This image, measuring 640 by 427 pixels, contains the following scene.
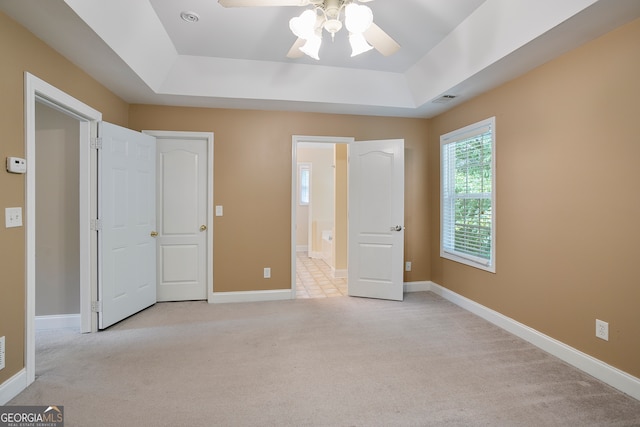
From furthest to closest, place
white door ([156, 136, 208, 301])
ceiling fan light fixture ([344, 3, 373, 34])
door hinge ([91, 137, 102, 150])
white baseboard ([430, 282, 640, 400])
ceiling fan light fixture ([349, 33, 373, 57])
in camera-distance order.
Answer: white door ([156, 136, 208, 301])
door hinge ([91, 137, 102, 150])
white baseboard ([430, 282, 640, 400])
ceiling fan light fixture ([349, 33, 373, 57])
ceiling fan light fixture ([344, 3, 373, 34])

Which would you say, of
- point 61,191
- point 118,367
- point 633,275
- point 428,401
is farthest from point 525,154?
point 61,191

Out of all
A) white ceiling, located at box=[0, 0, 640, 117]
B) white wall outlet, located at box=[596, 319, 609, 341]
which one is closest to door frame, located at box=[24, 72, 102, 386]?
white ceiling, located at box=[0, 0, 640, 117]

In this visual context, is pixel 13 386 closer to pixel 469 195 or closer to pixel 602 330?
pixel 602 330

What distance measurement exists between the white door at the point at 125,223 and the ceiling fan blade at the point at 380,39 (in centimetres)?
263

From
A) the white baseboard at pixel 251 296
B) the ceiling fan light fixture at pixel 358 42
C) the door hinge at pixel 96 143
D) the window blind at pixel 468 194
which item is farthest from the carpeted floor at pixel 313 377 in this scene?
the ceiling fan light fixture at pixel 358 42

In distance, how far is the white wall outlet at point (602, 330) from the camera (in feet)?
7.01

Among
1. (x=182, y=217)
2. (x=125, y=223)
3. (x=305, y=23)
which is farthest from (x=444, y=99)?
(x=125, y=223)

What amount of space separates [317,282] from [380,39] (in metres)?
3.61

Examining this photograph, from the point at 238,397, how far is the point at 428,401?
1.22 meters

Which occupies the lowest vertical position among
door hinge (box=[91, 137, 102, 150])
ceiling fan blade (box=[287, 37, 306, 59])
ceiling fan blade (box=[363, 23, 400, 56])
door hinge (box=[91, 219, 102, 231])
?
door hinge (box=[91, 219, 102, 231])

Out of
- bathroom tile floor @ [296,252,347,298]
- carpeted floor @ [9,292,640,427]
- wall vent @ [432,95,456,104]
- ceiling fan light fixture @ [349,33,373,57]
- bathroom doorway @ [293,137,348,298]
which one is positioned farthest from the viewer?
bathroom doorway @ [293,137,348,298]

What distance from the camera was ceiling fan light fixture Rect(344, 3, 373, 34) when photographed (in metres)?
1.68

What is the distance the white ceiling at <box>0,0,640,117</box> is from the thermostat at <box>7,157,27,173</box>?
90cm

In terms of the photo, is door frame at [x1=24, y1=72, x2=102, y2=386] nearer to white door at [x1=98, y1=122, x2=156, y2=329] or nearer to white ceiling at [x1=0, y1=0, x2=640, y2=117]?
white door at [x1=98, y1=122, x2=156, y2=329]
